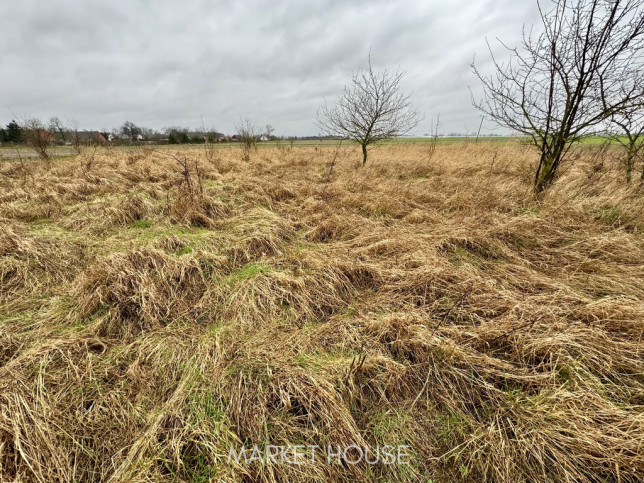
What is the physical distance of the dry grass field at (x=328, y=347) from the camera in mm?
1332

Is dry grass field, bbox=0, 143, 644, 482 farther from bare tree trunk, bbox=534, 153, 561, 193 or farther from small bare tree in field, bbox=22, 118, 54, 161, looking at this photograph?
small bare tree in field, bbox=22, 118, 54, 161

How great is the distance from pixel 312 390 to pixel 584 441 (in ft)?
4.84

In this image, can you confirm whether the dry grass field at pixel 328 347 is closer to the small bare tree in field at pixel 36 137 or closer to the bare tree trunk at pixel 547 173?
the bare tree trunk at pixel 547 173

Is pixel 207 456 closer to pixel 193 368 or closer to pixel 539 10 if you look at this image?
pixel 193 368

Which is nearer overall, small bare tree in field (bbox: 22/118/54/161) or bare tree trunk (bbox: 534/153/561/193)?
bare tree trunk (bbox: 534/153/561/193)

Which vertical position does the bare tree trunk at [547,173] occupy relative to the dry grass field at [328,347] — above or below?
above

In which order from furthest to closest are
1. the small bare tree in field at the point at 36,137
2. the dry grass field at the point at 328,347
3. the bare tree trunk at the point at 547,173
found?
the small bare tree in field at the point at 36,137 < the bare tree trunk at the point at 547,173 < the dry grass field at the point at 328,347

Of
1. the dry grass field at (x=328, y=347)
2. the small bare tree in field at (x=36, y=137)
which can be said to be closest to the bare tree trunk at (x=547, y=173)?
the dry grass field at (x=328, y=347)

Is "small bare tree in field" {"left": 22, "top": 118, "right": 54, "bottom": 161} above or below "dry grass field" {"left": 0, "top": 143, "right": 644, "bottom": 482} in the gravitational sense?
above

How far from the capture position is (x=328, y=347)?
6.55ft

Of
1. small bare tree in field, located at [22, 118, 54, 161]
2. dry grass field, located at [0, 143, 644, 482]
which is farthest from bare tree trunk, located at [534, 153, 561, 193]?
small bare tree in field, located at [22, 118, 54, 161]

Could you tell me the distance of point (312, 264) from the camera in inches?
117

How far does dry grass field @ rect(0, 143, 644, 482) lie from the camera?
133cm

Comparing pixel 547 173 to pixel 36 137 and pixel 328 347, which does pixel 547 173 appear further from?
pixel 36 137
